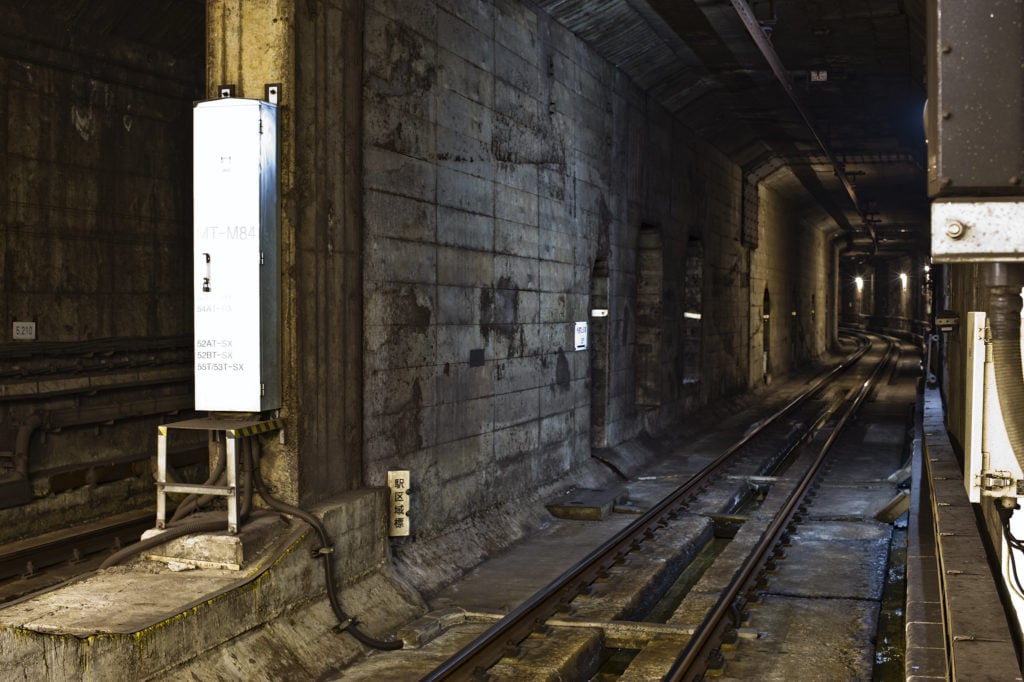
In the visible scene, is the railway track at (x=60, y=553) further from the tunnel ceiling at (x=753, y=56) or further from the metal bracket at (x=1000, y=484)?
the metal bracket at (x=1000, y=484)

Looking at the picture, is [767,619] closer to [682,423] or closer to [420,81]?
[420,81]

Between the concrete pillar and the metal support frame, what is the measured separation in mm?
483

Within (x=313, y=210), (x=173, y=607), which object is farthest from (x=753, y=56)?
(x=173, y=607)

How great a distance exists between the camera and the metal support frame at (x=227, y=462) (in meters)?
7.49

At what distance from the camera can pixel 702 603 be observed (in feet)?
30.3

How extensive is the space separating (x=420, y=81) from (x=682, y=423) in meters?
11.5

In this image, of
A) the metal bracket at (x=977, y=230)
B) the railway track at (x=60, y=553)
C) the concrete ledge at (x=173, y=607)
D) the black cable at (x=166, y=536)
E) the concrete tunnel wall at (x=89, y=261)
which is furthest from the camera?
the concrete tunnel wall at (x=89, y=261)

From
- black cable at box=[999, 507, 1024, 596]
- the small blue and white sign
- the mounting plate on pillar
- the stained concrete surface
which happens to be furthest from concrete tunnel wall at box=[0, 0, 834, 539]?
black cable at box=[999, 507, 1024, 596]

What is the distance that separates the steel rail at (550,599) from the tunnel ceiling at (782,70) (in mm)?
5555

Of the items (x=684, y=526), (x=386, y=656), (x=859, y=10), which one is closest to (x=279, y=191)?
(x=386, y=656)

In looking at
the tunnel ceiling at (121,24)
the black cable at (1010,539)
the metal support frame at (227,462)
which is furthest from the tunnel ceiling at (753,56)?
the black cable at (1010,539)

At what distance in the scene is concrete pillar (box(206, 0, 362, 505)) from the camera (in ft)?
26.2

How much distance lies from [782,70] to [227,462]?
34.3ft

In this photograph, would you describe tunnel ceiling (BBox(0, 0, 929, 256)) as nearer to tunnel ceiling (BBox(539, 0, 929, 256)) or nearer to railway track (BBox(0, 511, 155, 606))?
tunnel ceiling (BBox(539, 0, 929, 256))
